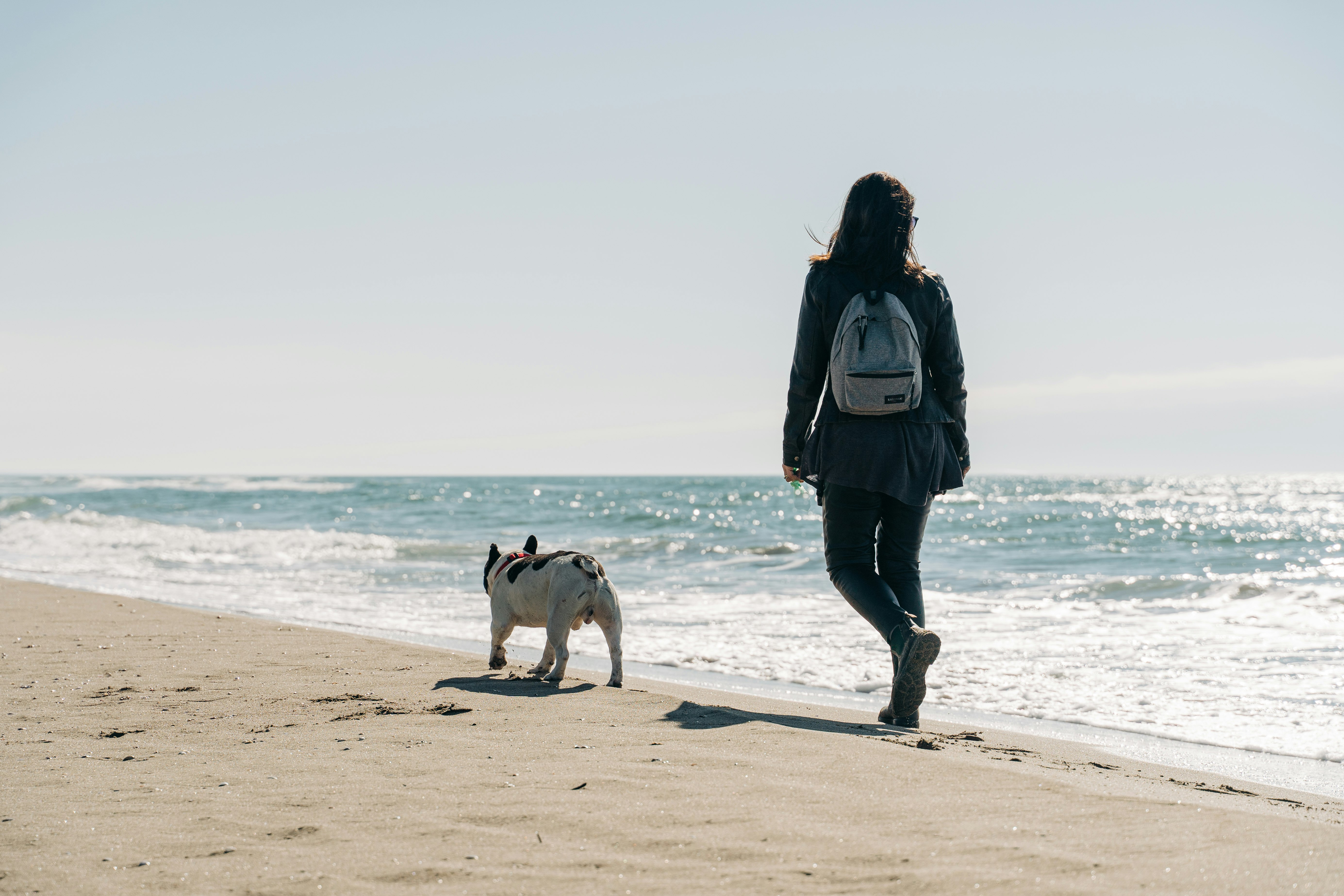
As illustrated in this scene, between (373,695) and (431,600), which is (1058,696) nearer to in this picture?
(373,695)

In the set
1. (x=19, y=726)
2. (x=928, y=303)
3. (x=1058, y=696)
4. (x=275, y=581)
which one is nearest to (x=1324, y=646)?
(x=1058, y=696)

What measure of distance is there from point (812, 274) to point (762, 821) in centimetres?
217

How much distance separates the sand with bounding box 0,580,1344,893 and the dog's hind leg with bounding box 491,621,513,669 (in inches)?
36.8

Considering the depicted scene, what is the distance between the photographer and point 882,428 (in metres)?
3.55

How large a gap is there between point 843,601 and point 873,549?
611cm

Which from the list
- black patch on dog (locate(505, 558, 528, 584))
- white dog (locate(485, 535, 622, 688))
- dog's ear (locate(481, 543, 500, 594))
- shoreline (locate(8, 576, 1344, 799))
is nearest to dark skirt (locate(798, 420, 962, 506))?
shoreline (locate(8, 576, 1344, 799))

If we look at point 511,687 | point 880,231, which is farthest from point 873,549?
point 511,687

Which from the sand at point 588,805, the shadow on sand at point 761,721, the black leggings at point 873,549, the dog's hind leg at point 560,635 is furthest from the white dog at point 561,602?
the black leggings at point 873,549

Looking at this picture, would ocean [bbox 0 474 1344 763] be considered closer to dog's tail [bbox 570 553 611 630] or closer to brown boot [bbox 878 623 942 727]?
brown boot [bbox 878 623 942 727]

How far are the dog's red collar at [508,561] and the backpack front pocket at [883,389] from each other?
7.79ft

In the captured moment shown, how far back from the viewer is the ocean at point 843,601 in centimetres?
521

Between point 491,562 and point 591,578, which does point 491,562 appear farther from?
point 591,578

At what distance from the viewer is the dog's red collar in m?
5.27

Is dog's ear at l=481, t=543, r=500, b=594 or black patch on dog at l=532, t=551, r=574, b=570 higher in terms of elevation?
black patch on dog at l=532, t=551, r=574, b=570
